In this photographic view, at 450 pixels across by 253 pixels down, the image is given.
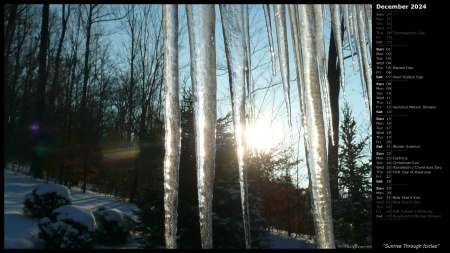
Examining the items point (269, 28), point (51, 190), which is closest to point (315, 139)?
point (269, 28)

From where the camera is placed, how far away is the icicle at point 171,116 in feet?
4.69

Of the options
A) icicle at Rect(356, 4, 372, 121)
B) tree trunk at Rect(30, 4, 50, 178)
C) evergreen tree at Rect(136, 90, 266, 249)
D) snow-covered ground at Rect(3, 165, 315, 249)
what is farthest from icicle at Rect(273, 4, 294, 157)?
tree trunk at Rect(30, 4, 50, 178)

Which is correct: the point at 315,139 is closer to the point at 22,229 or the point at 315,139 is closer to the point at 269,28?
the point at 269,28

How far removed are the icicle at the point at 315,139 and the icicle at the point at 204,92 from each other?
39cm

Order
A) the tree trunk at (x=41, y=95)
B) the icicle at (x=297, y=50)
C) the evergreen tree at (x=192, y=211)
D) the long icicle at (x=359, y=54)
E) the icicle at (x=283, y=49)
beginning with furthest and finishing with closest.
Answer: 1. the tree trunk at (x=41, y=95)
2. the evergreen tree at (x=192, y=211)
3. the long icicle at (x=359, y=54)
4. the icicle at (x=283, y=49)
5. the icicle at (x=297, y=50)

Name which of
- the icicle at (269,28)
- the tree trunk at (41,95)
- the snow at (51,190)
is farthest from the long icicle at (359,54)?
the tree trunk at (41,95)

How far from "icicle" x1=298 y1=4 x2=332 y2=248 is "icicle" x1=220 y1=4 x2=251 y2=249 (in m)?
0.26

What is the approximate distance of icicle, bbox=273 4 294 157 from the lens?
5.64 feet

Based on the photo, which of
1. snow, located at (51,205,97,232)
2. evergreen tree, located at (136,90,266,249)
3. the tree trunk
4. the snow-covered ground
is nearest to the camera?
evergreen tree, located at (136,90,266,249)

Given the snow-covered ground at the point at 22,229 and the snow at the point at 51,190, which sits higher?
the snow at the point at 51,190

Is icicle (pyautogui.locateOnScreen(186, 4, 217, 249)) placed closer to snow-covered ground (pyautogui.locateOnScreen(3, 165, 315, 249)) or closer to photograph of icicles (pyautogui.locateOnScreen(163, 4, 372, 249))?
photograph of icicles (pyautogui.locateOnScreen(163, 4, 372, 249))

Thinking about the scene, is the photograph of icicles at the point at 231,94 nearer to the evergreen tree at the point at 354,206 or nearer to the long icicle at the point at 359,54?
the long icicle at the point at 359,54

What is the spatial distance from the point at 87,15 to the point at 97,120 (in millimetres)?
7390

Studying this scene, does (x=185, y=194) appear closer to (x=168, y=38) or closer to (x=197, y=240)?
(x=197, y=240)
